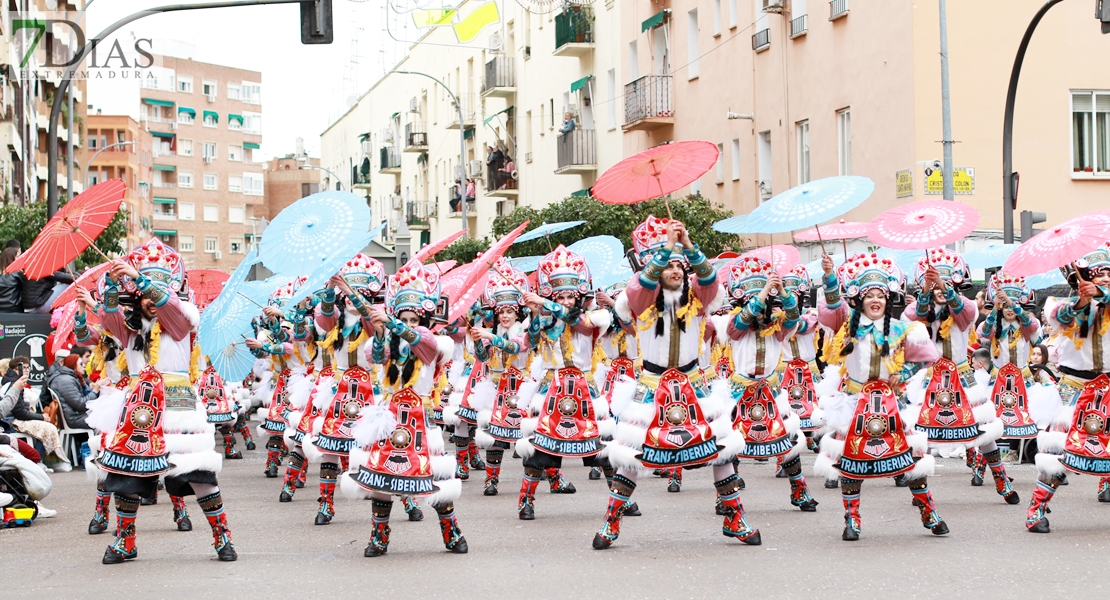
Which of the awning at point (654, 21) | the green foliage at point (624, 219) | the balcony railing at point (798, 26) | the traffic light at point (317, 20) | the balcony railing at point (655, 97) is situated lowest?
the green foliage at point (624, 219)

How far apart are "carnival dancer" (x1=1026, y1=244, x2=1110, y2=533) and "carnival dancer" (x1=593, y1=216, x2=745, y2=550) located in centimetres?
208

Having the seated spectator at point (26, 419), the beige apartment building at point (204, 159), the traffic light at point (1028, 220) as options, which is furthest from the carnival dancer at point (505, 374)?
the beige apartment building at point (204, 159)

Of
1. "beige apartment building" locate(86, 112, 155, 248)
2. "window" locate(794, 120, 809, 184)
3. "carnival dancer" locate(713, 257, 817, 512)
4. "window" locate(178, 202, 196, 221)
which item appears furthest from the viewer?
"window" locate(178, 202, 196, 221)

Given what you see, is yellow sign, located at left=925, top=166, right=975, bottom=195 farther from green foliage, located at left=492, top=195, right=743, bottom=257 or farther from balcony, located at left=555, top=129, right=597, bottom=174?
balcony, located at left=555, top=129, right=597, bottom=174

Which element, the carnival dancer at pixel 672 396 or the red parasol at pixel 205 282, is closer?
the carnival dancer at pixel 672 396

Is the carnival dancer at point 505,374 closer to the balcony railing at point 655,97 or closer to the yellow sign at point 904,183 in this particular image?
the yellow sign at point 904,183

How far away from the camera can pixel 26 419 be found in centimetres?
1709

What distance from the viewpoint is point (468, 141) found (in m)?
57.8

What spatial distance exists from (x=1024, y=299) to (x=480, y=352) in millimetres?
4969

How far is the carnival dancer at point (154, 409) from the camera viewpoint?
966 centimetres

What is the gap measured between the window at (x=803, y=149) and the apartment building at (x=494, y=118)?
25.3ft

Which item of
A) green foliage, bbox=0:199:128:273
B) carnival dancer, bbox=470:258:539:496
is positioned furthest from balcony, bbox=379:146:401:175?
carnival dancer, bbox=470:258:539:496

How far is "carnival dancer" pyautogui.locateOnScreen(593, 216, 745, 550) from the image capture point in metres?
9.65

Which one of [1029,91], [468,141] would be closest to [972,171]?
[1029,91]
